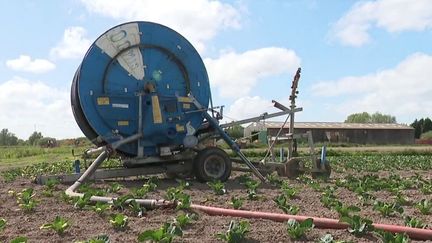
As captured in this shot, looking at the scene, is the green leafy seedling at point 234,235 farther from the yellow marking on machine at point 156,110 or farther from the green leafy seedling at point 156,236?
the yellow marking on machine at point 156,110

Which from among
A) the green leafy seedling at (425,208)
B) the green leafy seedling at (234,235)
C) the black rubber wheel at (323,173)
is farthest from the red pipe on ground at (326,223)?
the black rubber wheel at (323,173)

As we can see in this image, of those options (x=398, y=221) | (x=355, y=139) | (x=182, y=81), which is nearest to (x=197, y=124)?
(x=182, y=81)

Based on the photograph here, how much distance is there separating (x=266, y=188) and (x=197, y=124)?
2.50m

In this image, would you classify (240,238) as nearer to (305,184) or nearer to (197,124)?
(305,184)

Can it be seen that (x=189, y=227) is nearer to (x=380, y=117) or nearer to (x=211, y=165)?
(x=211, y=165)

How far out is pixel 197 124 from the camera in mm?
12172

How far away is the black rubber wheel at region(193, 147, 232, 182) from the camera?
11461mm

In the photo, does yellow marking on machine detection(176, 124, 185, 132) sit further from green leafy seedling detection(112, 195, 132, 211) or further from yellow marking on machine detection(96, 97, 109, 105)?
green leafy seedling detection(112, 195, 132, 211)

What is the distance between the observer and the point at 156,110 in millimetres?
11453

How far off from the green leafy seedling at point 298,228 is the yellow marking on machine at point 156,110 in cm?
659

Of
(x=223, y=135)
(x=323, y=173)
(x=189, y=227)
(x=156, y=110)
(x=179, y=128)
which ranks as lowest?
(x=189, y=227)

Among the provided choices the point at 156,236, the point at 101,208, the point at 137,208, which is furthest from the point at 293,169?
the point at 156,236

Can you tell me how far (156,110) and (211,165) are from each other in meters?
1.68

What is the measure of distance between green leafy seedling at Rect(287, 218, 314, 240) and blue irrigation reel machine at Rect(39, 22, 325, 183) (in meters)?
6.30
